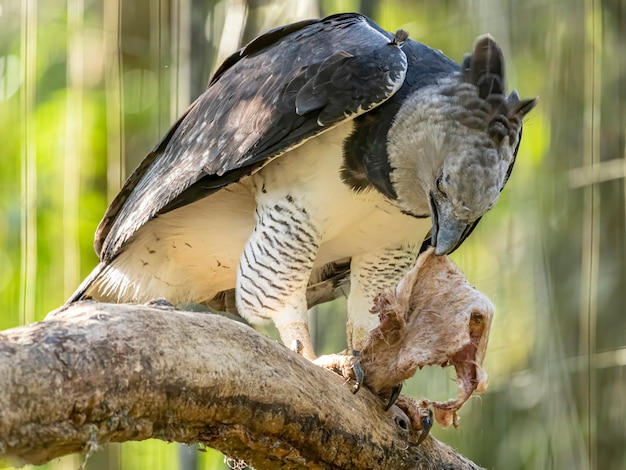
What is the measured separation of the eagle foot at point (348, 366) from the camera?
3.27m

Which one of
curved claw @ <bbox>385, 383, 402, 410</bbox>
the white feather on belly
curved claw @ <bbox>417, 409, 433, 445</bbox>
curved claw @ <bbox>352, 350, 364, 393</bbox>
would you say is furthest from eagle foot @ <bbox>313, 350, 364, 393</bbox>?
the white feather on belly

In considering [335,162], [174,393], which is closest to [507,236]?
[335,162]

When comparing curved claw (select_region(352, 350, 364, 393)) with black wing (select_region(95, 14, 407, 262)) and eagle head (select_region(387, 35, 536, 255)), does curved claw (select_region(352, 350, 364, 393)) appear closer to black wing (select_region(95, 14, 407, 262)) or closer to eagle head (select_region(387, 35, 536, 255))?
eagle head (select_region(387, 35, 536, 255))

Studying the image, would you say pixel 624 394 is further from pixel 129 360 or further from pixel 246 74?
pixel 129 360

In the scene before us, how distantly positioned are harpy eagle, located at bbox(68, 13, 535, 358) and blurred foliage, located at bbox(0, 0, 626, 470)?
2.89 feet

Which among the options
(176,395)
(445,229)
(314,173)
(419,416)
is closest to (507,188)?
(314,173)

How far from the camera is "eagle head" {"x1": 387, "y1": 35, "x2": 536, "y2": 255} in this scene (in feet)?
11.6

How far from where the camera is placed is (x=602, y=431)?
5414mm

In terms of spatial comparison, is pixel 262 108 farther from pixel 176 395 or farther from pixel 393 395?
pixel 176 395

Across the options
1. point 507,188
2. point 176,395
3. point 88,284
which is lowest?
point 88,284

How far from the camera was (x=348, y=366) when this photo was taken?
333 centimetres

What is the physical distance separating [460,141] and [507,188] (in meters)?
2.27

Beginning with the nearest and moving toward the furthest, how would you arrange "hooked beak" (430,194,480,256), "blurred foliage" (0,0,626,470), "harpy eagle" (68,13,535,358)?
"hooked beak" (430,194,480,256), "harpy eagle" (68,13,535,358), "blurred foliage" (0,0,626,470)

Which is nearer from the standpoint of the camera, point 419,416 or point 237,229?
point 419,416
